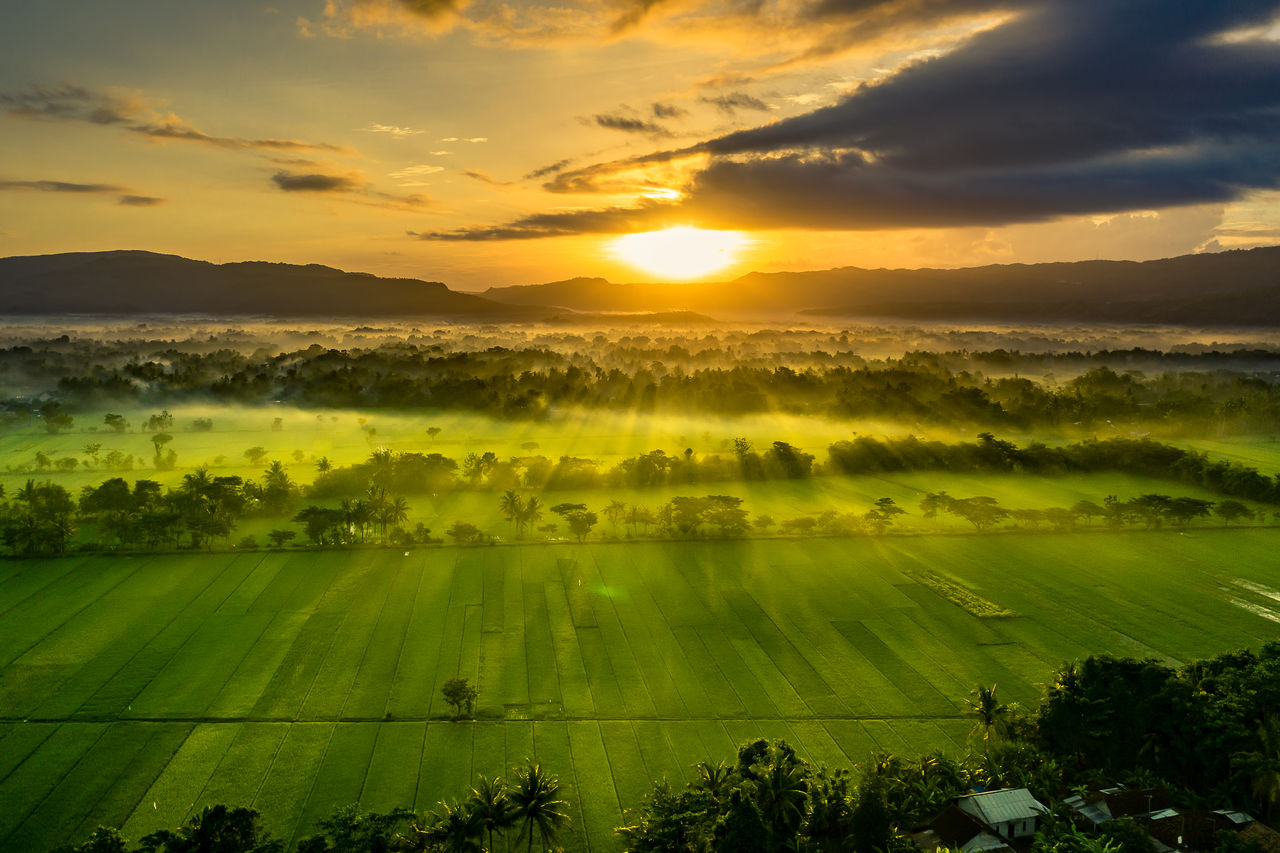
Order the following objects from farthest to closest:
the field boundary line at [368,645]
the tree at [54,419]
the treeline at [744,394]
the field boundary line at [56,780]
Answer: the treeline at [744,394]
the tree at [54,419]
the field boundary line at [368,645]
the field boundary line at [56,780]

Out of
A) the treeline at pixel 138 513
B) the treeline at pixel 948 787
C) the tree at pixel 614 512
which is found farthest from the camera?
the tree at pixel 614 512

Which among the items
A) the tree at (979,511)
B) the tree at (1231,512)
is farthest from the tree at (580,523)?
the tree at (1231,512)

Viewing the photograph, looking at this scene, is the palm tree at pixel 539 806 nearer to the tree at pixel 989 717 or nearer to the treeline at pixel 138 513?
the tree at pixel 989 717

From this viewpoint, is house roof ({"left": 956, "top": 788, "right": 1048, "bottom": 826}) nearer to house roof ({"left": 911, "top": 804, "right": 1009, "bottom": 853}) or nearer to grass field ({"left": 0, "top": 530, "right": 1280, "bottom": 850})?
house roof ({"left": 911, "top": 804, "right": 1009, "bottom": 853})

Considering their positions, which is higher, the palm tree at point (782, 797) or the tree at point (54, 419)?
the tree at point (54, 419)

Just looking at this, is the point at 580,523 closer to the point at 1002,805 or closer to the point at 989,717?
the point at 989,717

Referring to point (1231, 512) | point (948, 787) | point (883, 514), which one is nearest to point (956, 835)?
point (948, 787)
